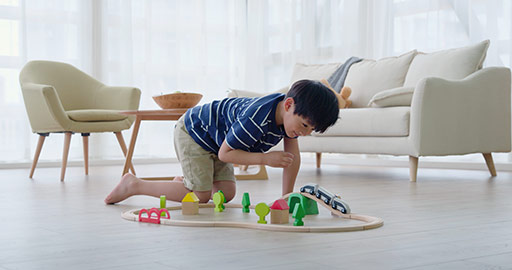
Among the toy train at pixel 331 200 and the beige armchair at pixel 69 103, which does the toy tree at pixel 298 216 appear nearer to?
the toy train at pixel 331 200

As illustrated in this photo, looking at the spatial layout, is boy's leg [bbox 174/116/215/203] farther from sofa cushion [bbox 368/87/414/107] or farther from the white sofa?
sofa cushion [bbox 368/87/414/107]

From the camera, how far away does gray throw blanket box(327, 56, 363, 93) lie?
4006 mm

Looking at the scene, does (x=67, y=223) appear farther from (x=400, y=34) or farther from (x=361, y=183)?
(x=400, y=34)

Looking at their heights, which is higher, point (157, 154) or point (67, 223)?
point (67, 223)

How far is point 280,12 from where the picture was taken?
17.8ft

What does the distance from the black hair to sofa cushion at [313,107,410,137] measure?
1.46 meters

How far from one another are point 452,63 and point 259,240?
2447 millimetres

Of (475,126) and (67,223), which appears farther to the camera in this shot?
(475,126)

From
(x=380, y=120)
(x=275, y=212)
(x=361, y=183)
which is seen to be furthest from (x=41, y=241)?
(x=380, y=120)

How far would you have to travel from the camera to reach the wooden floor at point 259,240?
1075 mm

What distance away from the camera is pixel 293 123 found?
5.28 feet

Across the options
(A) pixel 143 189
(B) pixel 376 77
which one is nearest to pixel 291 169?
(A) pixel 143 189

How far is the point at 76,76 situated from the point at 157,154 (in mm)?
1460

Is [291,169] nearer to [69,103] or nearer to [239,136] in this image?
[239,136]
